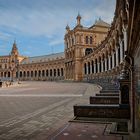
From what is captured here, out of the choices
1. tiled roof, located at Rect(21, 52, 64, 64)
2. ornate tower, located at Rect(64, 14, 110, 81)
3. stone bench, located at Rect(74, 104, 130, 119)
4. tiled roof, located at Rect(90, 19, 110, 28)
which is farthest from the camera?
tiled roof, located at Rect(21, 52, 64, 64)

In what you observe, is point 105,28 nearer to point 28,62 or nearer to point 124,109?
point 28,62

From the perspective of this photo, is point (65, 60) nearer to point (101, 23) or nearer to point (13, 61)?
point (101, 23)

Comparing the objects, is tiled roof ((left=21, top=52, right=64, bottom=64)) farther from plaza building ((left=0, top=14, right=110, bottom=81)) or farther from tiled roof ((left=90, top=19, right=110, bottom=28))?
tiled roof ((left=90, top=19, right=110, bottom=28))

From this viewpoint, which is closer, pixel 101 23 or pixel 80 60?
pixel 80 60

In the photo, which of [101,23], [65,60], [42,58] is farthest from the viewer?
[42,58]

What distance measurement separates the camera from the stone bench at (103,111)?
30.6 ft

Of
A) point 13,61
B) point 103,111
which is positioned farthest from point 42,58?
point 103,111

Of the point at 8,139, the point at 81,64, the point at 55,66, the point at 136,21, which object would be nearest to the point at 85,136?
the point at 8,139

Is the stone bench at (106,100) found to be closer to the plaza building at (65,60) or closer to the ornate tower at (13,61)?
the plaza building at (65,60)

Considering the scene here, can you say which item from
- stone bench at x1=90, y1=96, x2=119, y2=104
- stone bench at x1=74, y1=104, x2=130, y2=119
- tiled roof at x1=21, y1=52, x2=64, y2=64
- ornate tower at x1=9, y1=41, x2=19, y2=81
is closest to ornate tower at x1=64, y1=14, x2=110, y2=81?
tiled roof at x1=21, y1=52, x2=64, y2=64

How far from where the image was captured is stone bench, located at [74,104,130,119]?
30.6ft

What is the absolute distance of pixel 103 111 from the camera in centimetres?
955

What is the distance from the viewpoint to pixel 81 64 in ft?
237

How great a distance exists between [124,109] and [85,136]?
2738 mm
